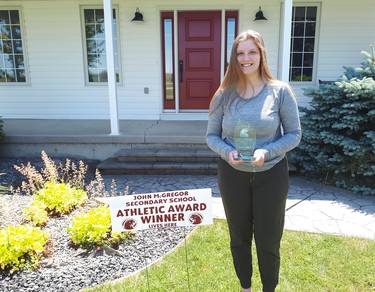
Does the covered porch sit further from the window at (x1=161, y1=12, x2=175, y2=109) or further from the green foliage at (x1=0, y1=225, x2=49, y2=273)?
the green foliage at (x1=0, y1=225, x2=49, y2=273)

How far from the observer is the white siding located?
6.49m

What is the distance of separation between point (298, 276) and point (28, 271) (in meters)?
2.04

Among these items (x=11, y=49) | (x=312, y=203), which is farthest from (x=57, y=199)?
(x=11, y=49)

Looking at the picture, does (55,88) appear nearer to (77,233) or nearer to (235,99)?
(77,233)

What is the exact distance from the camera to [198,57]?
686 centimetres

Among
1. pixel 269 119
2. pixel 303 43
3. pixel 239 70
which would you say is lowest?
pixel 269 119

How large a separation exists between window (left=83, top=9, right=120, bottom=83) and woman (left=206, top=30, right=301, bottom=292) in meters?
5.49

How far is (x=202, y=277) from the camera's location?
100 inches

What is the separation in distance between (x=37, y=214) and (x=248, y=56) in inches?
96.5

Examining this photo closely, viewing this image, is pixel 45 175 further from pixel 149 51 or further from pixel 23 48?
pixel 23 48

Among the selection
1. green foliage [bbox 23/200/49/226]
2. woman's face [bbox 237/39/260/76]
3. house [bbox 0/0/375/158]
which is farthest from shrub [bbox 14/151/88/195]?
woman's face [bbox 237/39/260/76]

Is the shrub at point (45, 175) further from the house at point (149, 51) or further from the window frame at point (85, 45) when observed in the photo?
the window frame at point (85, 45)

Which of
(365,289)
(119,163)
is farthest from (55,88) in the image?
(365,289)

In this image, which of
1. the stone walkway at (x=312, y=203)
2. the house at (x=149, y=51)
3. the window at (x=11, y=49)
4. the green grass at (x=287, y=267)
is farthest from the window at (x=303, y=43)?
the window at (x=11, y=49)
